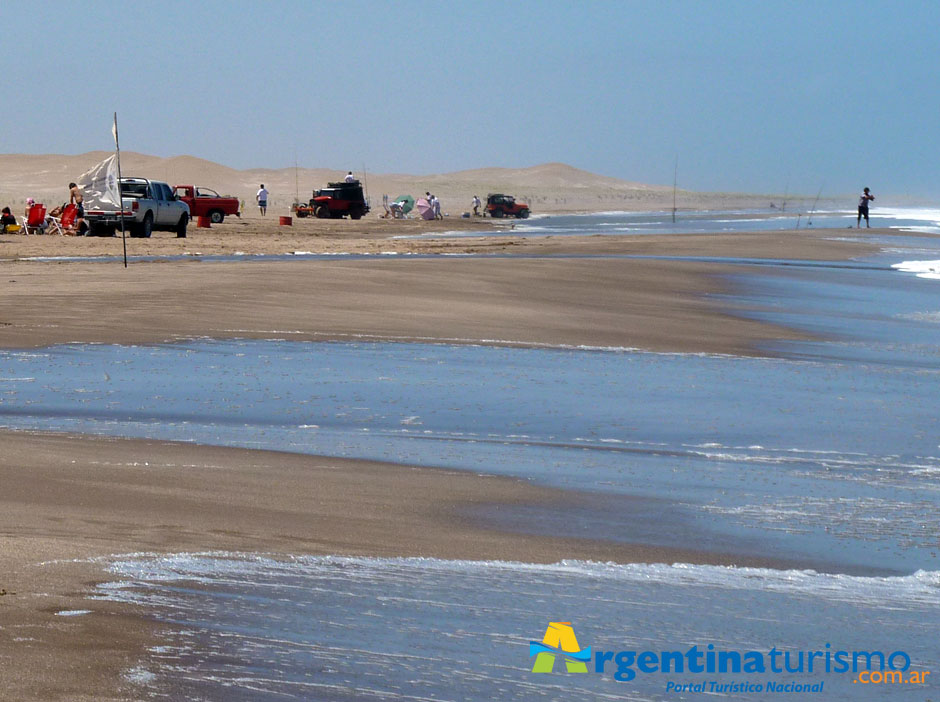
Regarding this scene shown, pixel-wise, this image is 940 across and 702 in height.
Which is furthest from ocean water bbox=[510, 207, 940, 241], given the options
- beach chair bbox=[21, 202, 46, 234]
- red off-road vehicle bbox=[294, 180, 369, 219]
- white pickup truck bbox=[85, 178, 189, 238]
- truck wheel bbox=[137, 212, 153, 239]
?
beach chair bbox=[21, 202, 46, 234]

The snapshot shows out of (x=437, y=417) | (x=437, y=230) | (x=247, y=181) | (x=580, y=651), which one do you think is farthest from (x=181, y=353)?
(x=247, y=181)

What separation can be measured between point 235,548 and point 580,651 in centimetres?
185

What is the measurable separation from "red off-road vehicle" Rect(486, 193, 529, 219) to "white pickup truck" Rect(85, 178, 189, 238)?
33821 mm

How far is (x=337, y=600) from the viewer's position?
15.9 feet

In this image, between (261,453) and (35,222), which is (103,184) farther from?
(261,453)

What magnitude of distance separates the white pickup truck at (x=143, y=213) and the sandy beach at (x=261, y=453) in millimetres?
1527

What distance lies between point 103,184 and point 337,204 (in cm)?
3134

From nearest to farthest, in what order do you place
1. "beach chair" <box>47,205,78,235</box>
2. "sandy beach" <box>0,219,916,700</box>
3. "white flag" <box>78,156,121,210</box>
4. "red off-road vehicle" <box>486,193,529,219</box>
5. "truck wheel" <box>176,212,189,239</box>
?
1. "sandy beach" <box>0,219,916,700</box>
2. "white flag" <box>78,156,121,210</box>
3. "beach chair" <box>47,205,78,235</box>
4. "truck wheel" <box>176,212,189,239</box>
5. "red off-road vehicle" <box>486,193,529,219</box>

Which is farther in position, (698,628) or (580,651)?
(698,628)

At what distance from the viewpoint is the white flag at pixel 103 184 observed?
857 inches

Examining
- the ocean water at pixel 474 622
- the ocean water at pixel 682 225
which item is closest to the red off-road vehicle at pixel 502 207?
the ocean water at pixel 682 225

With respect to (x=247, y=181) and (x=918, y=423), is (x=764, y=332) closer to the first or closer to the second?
(x=918, y=423)

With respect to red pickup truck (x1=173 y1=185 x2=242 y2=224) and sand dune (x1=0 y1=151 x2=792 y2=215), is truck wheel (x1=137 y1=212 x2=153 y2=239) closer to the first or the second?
red pickup truck (x1=173 y1=185 x2=242 y2=224)

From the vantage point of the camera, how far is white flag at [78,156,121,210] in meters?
21.8
